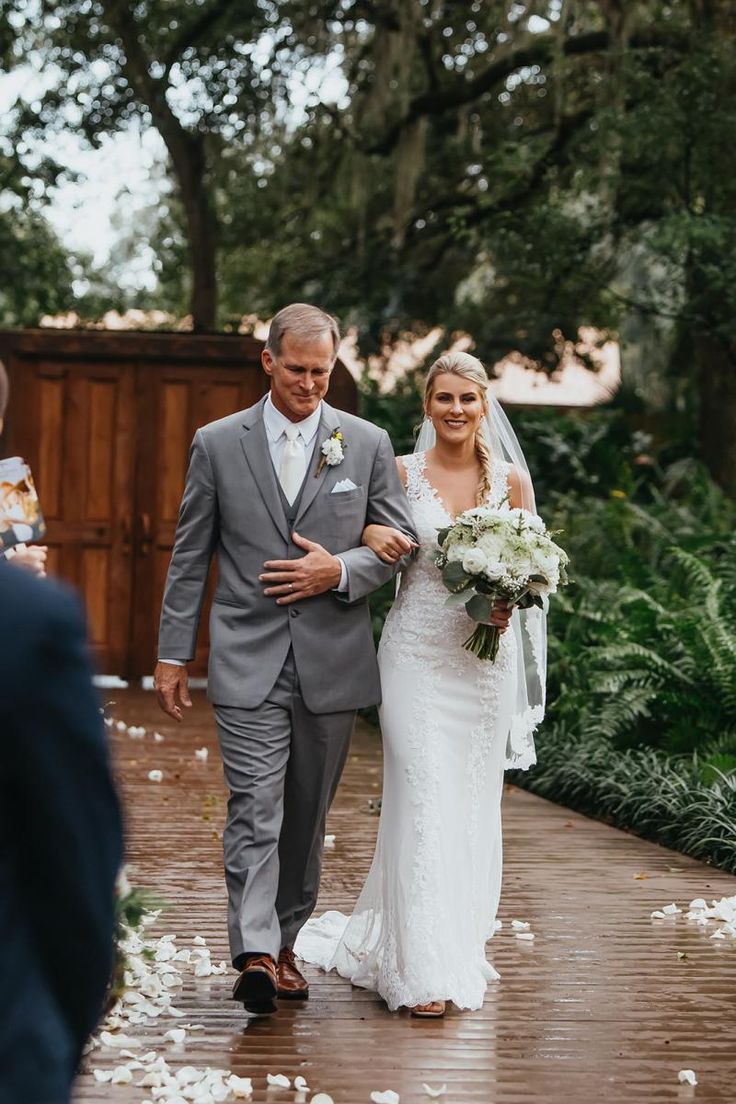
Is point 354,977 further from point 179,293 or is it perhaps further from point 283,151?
point 179,293

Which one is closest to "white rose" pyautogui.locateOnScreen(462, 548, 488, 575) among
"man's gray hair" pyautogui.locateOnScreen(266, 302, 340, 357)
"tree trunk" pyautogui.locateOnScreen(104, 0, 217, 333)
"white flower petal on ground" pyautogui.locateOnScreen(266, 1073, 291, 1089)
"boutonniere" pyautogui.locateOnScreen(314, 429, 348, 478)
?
"boutonniere" pyautogui.locateOnScreen(314, 429, 348, 478)

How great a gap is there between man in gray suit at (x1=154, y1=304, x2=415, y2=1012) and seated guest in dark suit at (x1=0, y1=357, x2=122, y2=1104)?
130 inches

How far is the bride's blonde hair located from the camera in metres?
5.77

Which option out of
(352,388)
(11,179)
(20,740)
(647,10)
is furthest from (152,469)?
(20,740)

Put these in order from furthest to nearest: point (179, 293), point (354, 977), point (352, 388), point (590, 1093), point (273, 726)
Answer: point (179, 293) < point (352, 388) < point (354, 977) < point (273, 726) < point (590, 1093)

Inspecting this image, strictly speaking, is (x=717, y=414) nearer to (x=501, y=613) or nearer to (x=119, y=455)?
(x=119, y=455)

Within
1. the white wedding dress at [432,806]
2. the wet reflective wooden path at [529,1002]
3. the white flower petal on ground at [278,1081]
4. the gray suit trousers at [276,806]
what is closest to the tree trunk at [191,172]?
the wet reflective wooden path at [529,1002]

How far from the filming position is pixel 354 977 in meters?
5.61

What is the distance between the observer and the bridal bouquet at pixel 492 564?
17.9 ft

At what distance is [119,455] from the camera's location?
50.3 feet

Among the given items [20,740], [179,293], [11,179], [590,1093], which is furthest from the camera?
[179,293]

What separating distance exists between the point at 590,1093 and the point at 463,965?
104 cm

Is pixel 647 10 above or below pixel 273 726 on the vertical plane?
above

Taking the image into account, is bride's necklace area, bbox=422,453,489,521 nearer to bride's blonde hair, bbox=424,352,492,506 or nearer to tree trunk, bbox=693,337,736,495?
bride's blonde hair, bbox=424,352,492,506
